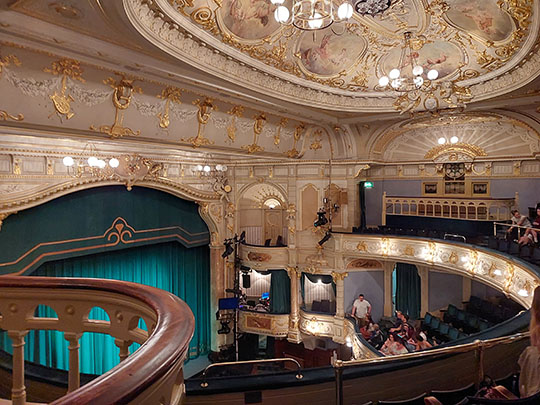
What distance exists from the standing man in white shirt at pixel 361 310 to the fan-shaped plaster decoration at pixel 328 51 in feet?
25.1

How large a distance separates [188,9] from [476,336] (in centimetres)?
557

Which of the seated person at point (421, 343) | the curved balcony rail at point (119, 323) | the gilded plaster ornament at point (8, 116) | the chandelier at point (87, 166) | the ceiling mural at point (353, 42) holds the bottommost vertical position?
the seated person at point (421, 343)

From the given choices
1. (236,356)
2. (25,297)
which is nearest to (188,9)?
(25,297)

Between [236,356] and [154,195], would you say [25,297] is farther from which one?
[236,356]

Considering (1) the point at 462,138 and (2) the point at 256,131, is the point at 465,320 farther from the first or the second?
(2) the point at 256,131

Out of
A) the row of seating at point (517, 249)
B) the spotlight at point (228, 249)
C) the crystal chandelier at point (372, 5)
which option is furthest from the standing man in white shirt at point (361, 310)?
the crystal chandelier at point (372, 5)

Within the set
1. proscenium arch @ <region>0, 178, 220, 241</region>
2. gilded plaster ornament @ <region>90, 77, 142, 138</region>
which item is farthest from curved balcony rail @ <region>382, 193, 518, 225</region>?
gilded plaster ornament @ <region>90, 77, 142, 138</region>

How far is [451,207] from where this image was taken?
1229cm

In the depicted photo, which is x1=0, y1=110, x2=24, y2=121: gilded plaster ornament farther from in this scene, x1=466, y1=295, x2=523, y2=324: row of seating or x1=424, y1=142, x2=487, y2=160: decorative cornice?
x1=466, y1=295, x2=523, y2=324: row of seating

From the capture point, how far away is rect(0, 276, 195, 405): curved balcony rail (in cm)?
118

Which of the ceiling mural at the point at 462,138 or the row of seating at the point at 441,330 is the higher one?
the ceiling mural at the point at 462,138

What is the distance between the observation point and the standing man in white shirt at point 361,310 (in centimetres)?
1238

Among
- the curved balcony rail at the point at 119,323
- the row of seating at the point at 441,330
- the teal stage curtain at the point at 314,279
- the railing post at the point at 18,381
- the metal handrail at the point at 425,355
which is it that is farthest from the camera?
the teal stage curtain at the point at 314,279

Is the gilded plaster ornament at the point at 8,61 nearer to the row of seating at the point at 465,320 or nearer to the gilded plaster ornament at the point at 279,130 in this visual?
the gilded plaster ornament at the point at 279,130
